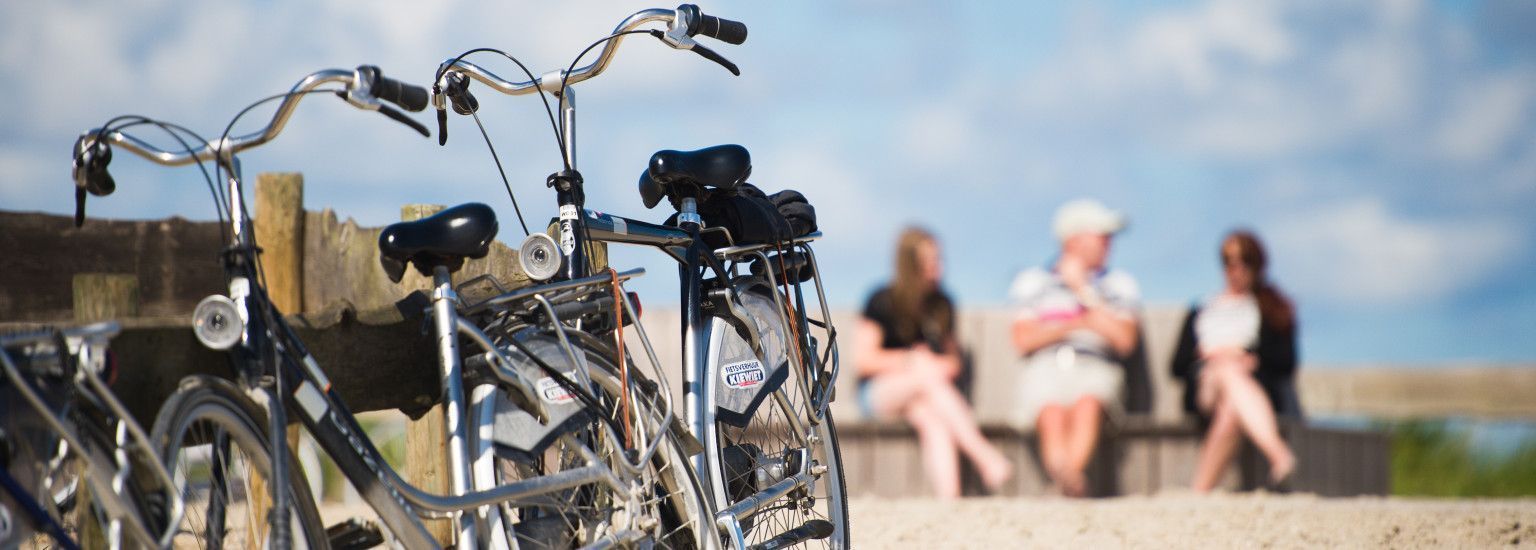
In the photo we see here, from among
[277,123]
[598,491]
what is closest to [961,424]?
[598,491]

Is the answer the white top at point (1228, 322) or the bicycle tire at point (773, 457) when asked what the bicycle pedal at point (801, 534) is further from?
the white top at point (1228, 322)

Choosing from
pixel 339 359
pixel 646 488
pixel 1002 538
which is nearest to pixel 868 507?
pixel 1002 538

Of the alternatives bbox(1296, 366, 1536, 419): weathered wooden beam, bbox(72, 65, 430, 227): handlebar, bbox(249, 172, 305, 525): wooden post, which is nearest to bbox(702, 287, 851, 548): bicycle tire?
bbox(72, 65, 430, 227): handlebar

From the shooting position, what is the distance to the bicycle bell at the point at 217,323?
2674 millimetres

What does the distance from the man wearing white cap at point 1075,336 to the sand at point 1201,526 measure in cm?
271

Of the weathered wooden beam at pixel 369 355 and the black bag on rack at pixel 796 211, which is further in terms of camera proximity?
the black bag on rack at pixel 796 211

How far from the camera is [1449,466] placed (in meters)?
12.0

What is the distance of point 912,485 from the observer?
390 inches

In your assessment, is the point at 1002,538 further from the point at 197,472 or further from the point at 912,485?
the point at 912,485

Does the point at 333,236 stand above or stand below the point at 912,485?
above

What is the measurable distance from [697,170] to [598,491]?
0.88 metres

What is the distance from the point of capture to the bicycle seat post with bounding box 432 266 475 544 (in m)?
3.13

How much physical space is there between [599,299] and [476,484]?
64 centimetres

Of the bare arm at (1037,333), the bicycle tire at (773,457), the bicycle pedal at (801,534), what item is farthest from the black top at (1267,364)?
the bicycle pedal at (801,534)
